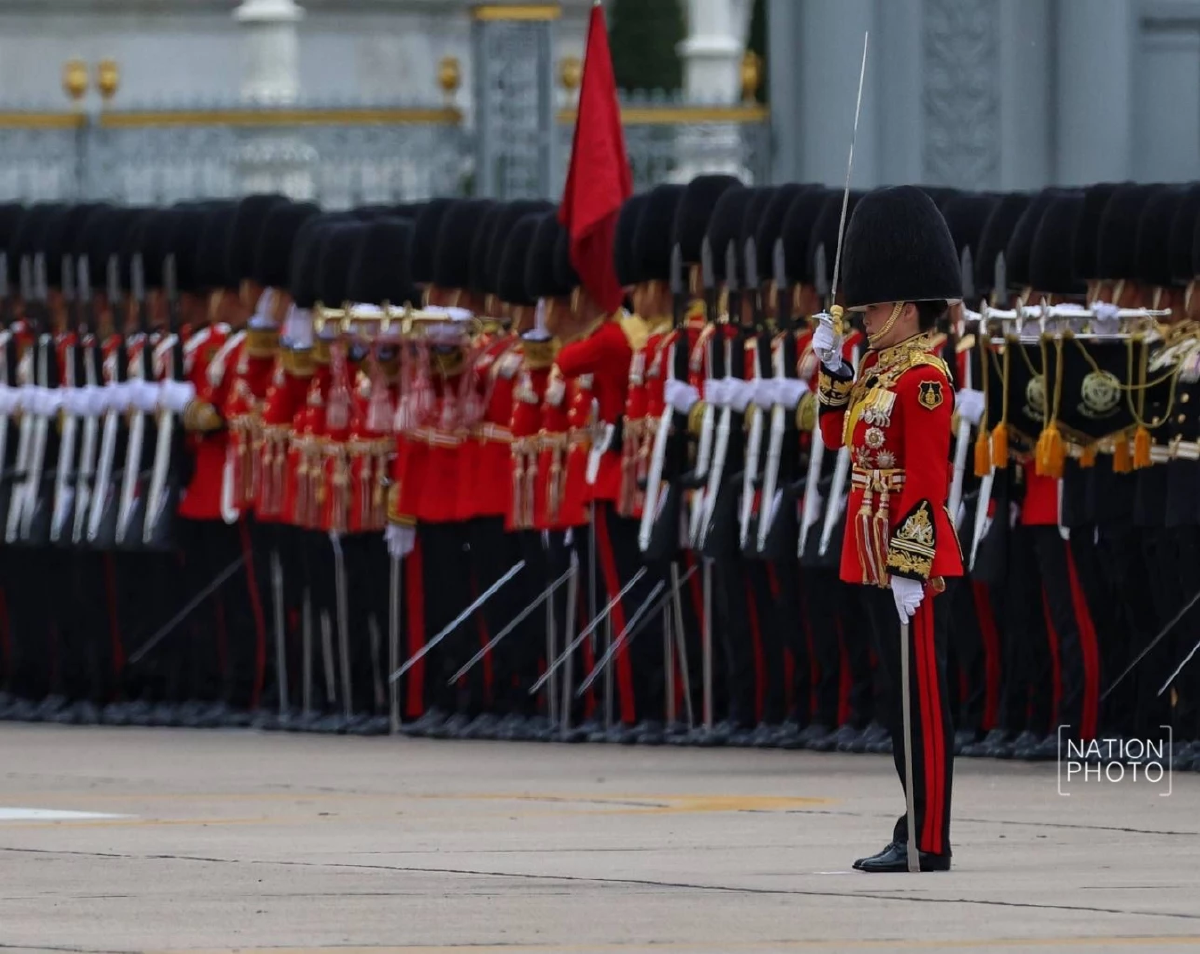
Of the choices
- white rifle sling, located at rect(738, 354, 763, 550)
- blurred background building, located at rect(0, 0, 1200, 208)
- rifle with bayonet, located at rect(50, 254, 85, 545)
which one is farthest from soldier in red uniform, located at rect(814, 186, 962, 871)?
blurred background building, located at rect(0, 0, 1200, 208)

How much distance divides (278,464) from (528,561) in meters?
1.15

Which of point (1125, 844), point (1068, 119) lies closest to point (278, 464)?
point (1125, 844)

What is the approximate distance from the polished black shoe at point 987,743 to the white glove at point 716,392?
1395mm

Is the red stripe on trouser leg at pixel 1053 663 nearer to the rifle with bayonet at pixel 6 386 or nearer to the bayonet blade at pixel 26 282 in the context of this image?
the rifle with bayonet at pixel 6 386

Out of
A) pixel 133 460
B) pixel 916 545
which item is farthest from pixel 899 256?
pixel 133 460

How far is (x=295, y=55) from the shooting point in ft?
114

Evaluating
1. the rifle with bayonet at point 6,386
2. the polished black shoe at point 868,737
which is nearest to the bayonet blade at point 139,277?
the rifle with bayonet at point 6,386

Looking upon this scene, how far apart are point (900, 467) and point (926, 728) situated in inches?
24.0

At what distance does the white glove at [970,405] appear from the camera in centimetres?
1210

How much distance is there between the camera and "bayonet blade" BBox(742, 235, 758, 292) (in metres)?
12.8

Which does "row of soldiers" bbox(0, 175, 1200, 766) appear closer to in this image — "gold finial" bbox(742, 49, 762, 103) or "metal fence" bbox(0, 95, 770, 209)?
"metal fence" bbox(0, 95, 770, 209)

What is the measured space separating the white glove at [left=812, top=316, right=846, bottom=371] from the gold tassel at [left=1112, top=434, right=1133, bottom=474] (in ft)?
10.1

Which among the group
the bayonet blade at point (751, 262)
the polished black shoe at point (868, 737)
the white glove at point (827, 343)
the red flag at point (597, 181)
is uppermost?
the red flag at point (597, 181)

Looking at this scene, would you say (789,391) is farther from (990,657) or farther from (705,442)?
(990,657)
